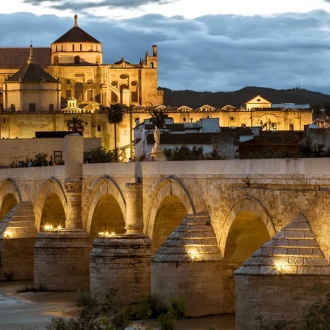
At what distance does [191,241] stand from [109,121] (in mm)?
81334

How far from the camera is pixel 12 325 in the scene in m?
31.6

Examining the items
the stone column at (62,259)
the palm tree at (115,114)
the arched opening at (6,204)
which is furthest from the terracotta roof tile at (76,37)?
the stone column at (62,259)

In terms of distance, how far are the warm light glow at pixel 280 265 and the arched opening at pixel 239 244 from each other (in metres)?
4.87

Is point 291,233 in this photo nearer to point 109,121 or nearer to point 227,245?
point 227,245

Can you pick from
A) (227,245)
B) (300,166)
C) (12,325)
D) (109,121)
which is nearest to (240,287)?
(300,166)

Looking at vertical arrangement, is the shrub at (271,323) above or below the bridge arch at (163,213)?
below

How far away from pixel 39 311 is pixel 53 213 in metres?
12.1

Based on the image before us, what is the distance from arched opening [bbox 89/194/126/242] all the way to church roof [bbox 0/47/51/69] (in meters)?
88.2

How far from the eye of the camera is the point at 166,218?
35.1 metres

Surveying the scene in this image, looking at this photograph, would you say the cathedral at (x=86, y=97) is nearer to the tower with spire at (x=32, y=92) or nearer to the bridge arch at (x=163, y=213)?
the tower with spire at (x=32, y=92)

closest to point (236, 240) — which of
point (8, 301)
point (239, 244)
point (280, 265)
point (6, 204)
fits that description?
point (239, 244)

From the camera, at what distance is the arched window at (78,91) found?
407ft

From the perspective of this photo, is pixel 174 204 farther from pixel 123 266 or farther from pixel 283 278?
pixel 283 278

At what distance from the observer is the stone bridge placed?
2644 centimetres
